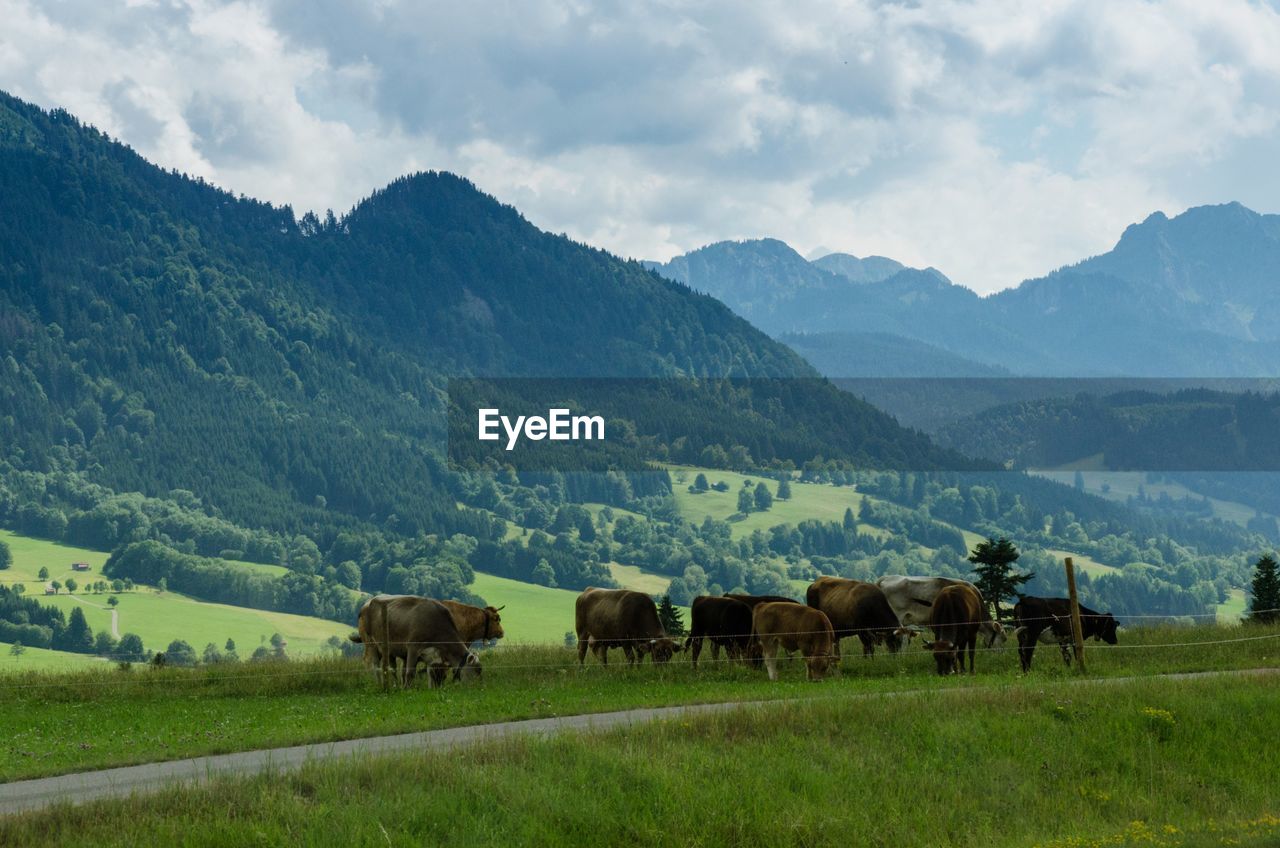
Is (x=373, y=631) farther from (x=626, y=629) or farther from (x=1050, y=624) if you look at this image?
(x=1050, y=624)

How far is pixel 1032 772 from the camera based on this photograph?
24.1 metres

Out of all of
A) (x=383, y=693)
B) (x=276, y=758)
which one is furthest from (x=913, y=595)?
(x=276, y=758)

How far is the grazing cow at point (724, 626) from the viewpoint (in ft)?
129

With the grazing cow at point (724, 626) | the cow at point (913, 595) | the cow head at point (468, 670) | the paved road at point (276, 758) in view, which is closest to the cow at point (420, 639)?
the cow head at point (468, 670)

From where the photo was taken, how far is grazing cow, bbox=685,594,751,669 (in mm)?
39250

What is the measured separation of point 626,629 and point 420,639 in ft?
22.6

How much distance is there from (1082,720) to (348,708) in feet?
49.4

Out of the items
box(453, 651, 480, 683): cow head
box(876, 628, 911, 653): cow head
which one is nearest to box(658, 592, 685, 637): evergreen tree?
box(876, 628, 911, 653): cow head

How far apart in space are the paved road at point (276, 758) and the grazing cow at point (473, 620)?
47.7 ft

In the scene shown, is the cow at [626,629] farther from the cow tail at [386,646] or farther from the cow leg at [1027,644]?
the cow leg at [1027,644]

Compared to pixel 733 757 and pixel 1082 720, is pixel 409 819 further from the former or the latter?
pixel 1082 720

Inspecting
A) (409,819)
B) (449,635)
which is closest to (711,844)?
(409,819)

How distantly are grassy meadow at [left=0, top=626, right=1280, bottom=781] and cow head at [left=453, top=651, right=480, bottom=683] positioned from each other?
1.86 feet

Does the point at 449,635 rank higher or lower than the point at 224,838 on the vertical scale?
higher
